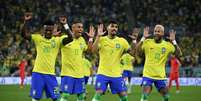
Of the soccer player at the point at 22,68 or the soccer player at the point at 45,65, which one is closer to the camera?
the soccer player at the point at 45,65

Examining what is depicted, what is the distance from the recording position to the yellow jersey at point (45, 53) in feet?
48.6

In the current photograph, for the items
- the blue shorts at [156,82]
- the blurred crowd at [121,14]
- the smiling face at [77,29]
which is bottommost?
the blue shorts at [156,82]

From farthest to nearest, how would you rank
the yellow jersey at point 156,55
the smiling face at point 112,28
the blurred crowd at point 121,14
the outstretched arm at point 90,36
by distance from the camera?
the blurred crowd at point 121,14 → the yellow jersey at point 156,55 → the smiling face at point 112,28 → the outstretched arm at point 90,36

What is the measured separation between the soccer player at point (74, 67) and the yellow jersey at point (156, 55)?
207 cm

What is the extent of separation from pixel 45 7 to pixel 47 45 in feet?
94.7

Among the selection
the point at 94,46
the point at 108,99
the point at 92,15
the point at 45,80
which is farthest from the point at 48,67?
the point at 92,15

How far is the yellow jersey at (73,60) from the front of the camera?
15.7m

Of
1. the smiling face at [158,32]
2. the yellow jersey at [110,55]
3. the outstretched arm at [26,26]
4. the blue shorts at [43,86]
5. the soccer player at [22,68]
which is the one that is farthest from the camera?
the soccer player at [22,68]

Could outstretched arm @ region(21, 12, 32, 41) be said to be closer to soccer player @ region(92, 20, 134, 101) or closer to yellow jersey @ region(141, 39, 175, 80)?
soccer player @ region(92, 20, 134, 101)

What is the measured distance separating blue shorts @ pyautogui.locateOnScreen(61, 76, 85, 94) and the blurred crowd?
23390 millimetres

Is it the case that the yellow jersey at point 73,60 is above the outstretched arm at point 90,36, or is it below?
below

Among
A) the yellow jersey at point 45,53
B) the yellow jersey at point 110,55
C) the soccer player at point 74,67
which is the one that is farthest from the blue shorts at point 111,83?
the yellow jersey at point 45,53

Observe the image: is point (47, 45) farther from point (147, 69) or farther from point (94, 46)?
point (147, 69)

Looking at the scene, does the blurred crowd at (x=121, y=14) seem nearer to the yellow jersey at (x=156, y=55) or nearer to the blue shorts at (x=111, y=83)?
the yellow jersey at (x=156, y=55)
